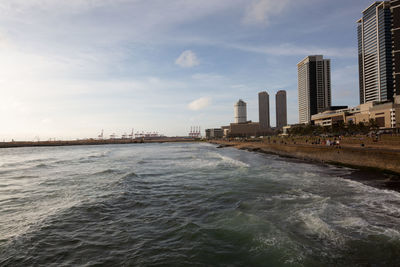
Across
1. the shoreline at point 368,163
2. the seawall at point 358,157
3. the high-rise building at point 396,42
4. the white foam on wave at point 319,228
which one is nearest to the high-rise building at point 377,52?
the high-rise building at point 396,42

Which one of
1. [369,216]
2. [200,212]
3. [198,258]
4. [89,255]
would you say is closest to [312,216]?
[369,216]

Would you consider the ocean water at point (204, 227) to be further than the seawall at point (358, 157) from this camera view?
No

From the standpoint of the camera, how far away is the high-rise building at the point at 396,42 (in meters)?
154

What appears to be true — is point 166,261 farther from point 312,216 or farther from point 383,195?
point 383,195

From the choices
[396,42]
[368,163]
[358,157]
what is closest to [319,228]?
[368,163]

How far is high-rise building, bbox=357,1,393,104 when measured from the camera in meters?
170

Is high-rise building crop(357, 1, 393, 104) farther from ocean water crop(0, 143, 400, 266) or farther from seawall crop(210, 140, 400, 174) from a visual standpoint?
ocean water crop(0, 143, 400, 266)

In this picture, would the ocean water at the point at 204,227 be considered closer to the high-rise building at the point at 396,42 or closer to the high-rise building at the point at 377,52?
the high-rise building at the point at 396,42

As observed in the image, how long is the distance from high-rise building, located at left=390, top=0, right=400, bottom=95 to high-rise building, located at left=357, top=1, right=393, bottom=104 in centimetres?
636

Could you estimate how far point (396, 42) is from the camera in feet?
517

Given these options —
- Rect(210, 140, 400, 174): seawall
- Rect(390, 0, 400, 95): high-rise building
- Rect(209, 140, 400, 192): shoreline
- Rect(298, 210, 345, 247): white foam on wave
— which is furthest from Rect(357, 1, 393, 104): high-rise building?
Rect(298, 210, 345, 247): white foam on wave

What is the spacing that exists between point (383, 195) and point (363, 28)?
232082mm

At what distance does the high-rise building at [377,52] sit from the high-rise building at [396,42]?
6.36m

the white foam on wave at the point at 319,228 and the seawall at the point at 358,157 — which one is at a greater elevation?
the seawall at the point at 358,157
